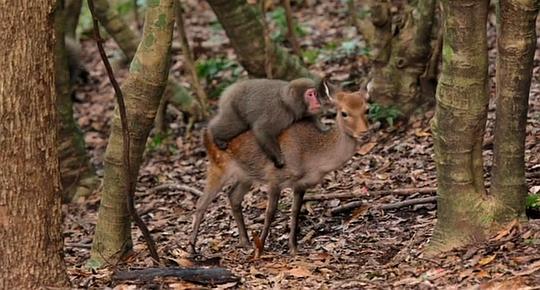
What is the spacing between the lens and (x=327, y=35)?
15555mm

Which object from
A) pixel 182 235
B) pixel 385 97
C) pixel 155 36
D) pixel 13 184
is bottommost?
pixel 182 235

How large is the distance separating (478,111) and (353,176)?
3519 millimetres

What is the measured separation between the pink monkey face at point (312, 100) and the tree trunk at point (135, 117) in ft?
4.22

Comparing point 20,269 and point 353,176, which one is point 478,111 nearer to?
point 20,269

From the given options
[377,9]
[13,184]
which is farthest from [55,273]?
[377,9]

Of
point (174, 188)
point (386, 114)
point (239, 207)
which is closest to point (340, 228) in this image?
point (239, 207)

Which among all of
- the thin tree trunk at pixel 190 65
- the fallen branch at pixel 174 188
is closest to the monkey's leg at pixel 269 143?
the fallen branch at pixel 174 188

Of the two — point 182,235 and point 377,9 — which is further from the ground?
point 377,9

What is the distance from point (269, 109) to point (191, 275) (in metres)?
2.16

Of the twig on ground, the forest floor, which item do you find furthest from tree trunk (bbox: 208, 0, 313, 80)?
the twig on ground

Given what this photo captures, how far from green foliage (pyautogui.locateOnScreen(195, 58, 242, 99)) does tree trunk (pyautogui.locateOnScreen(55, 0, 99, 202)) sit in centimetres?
298

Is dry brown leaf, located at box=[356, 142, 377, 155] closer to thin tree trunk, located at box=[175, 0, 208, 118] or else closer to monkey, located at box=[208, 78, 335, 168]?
monkey, located at box=[208, 78, 335, 168]

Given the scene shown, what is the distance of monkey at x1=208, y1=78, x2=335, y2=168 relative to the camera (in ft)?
26.7

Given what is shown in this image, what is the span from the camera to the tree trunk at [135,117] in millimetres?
7227
